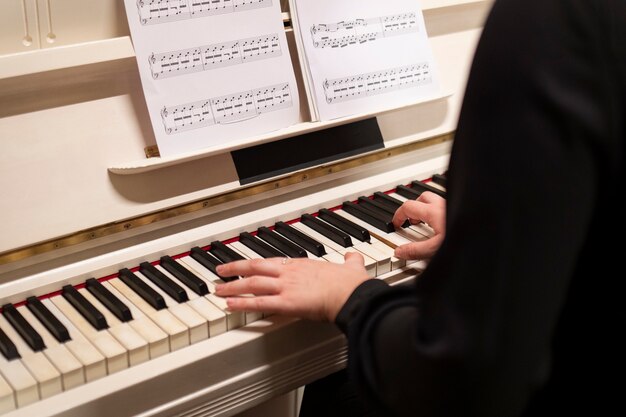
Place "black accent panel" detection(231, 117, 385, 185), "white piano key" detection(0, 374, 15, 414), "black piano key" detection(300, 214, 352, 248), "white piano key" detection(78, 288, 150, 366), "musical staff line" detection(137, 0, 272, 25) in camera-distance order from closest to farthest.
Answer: "white piano key" detection(0, 374, 15, 414) → "white piano key" detection(78, 288, 150, 366) → "musical staff line" detection(137, 0, 272, 25) → "black piano key" detection(300, 214, 352, 248) → "black accent panel" detection(231, 117, 385, 185)

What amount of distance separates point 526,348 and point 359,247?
0.74m

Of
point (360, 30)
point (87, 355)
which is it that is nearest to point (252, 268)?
point (87, 355)

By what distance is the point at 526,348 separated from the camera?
33.3 inches

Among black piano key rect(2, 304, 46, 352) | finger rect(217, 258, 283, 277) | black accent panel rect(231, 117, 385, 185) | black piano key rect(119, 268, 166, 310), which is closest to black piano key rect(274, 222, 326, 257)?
black accent panel rect(231, 117, 385, 185)

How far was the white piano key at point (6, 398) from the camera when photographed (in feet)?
3.68

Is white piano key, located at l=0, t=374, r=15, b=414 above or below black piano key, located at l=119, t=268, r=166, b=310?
below

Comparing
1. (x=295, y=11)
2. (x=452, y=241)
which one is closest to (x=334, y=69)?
(x=295, y=11)

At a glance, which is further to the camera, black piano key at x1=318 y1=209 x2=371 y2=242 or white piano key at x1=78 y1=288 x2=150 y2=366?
black piano key at x1=318 y1=209 x2=371 y2=242

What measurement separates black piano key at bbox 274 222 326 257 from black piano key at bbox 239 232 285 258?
6cm

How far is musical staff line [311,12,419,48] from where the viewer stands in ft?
5.62

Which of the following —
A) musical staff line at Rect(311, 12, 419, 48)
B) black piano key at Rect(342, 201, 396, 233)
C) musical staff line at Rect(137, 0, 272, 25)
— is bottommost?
black piano key at Rect(342, 201, 396, 233)

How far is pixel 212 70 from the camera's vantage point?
61.7 inches

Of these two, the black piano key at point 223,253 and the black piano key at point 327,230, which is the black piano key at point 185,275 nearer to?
the black piano key at point 223,253

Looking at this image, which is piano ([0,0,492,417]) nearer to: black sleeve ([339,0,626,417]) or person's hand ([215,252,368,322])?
person's hand ([215,252,368,322])
